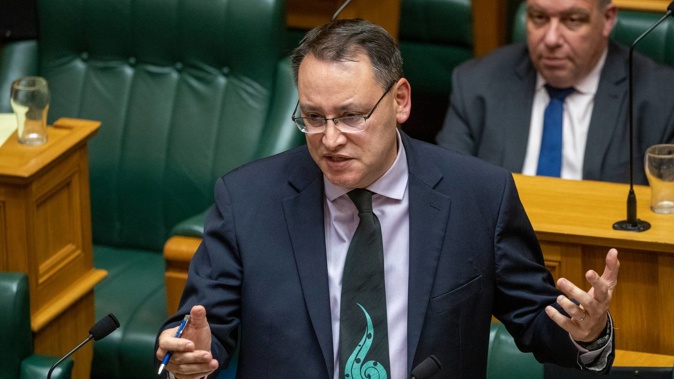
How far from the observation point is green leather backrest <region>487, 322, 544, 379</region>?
2.17 m

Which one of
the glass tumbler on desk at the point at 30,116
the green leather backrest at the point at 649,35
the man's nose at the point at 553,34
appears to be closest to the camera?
the glass tumbler on desk at the point at 30,116

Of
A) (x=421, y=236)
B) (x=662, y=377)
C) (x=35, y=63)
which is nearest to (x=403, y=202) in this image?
(x=421, y=236)

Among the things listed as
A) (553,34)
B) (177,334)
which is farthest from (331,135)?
(553,34)

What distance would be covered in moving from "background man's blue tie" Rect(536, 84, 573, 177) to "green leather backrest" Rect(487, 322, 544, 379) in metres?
0.76

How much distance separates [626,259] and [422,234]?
1.88ft

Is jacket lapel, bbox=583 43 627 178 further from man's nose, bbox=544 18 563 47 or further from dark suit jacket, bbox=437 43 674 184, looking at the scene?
man's nose, bbox=544 18 563 47

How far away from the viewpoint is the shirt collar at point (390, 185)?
182 cm

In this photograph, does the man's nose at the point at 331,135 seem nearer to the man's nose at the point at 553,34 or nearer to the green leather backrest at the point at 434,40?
the man's nose at the point at 553,34

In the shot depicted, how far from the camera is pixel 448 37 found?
3693 millimetres

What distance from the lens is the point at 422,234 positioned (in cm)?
180

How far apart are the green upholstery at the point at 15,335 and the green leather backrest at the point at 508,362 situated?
2.52 feet

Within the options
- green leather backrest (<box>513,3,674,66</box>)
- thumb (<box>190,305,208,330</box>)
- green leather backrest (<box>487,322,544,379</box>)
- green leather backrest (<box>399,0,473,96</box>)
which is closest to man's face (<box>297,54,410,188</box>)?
thumb (<box>190,305,208,330</box>)

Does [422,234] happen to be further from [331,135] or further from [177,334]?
[177,334]

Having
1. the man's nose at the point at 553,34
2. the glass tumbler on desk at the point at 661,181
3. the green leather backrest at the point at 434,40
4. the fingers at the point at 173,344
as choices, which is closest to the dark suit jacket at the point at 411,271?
the fingers at the point at 173,344
